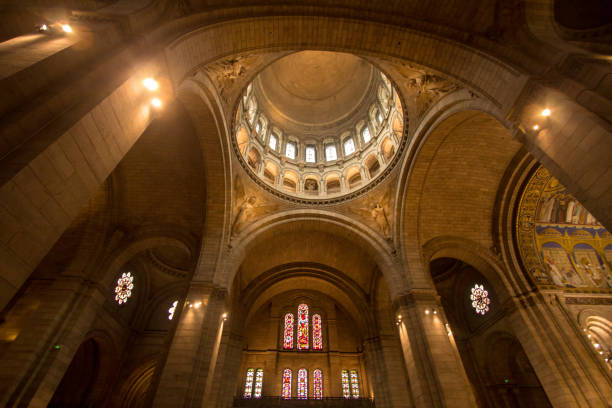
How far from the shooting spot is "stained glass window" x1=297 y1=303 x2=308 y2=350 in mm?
19359

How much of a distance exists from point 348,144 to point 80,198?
54.1ft

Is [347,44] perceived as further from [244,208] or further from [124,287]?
[124,287]

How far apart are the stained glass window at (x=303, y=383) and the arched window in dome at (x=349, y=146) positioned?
1422cm

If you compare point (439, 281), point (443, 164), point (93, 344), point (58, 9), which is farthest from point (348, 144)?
point (93, 344)

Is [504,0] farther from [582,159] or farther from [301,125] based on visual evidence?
[301,125]

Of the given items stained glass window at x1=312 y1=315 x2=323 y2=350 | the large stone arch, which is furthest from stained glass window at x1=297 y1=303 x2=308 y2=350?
the large stone arch

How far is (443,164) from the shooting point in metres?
12.3

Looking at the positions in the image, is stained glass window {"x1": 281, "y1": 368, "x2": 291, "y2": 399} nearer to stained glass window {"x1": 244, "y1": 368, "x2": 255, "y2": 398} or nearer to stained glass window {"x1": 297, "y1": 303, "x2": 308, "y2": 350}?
stained glass window {"x1": 297, "y1": 303, "x2": 308, "y2": 350}

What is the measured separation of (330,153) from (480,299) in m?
12.2

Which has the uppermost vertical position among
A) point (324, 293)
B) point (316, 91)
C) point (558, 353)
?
point (316, 91)

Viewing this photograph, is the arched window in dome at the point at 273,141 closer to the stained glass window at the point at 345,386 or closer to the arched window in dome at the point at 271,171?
the arched window in dome at the point at 271,171

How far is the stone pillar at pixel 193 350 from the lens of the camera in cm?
799

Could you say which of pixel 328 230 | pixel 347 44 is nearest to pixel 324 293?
pixel 328 230

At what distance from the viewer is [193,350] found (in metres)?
8.81
